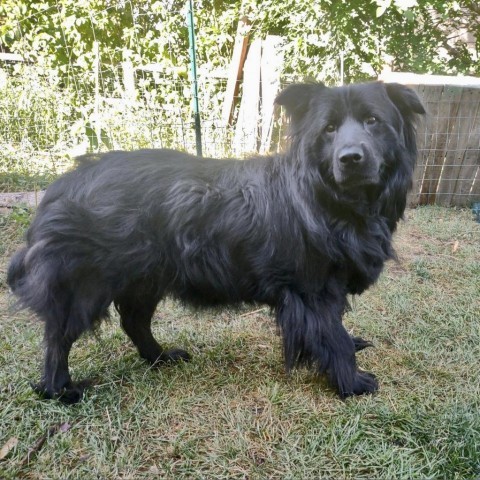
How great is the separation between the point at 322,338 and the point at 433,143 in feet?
13.0

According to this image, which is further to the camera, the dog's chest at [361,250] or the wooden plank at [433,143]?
the wooden plank at [433,143]

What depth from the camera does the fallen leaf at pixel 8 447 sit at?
1947mm

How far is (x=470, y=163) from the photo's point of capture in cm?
532

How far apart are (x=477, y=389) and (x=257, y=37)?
556 cm

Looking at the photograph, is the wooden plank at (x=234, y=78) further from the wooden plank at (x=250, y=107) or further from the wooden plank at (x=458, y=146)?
the wooden plank at (x=458, y=146)

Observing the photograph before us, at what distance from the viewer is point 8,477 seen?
183 cm

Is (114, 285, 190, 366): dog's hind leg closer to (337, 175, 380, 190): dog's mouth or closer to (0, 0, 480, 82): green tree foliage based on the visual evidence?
(337, 175, 380, 190): dog's mouth

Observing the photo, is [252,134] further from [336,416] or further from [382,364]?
[336,416]

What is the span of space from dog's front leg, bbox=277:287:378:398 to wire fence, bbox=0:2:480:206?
9.76 feet

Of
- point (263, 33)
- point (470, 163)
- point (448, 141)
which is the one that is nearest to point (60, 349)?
point (448, 141)

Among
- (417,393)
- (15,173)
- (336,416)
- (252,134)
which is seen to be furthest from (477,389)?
(15,173)

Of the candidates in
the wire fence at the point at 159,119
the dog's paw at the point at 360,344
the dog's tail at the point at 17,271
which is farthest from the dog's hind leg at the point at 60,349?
the wire fence at the point at 159,119

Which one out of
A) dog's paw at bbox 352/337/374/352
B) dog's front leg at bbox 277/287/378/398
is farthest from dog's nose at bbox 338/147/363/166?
dog's paw at bbox 352/337/374/352

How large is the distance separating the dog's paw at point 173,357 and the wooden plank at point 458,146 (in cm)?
419
